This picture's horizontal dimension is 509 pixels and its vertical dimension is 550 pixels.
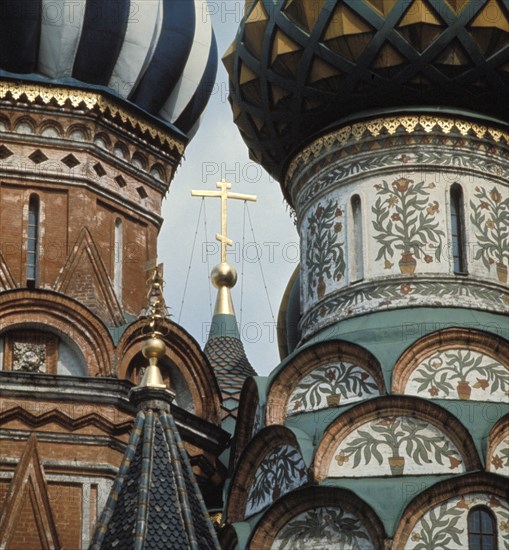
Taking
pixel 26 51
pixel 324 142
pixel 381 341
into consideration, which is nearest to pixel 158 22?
pixel 26 51

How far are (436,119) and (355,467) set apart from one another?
286cm

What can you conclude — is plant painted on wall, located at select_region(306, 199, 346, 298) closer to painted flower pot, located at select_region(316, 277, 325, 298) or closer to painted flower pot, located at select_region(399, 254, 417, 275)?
painted flower pot, located at select_region(316, 277, 325, 298)

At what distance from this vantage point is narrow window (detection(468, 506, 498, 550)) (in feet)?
53.6

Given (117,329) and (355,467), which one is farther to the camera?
(117,329)

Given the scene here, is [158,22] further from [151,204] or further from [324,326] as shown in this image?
[324,326]

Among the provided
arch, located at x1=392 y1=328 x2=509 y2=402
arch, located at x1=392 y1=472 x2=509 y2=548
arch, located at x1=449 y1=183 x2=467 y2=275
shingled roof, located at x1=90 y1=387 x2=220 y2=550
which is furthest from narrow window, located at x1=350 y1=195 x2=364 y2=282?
shingled roof, located at x1=90 y1=387 x2=220 y2=550

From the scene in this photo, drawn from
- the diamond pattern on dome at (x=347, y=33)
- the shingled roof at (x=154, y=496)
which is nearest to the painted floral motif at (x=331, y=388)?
the shingled roof at (x=154, y=496)

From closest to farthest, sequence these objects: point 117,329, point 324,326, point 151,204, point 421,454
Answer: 1. point 421,454
2. point 324,326
3. point 117,329
4. point 151,204

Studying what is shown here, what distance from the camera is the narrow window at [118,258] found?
19.8 m

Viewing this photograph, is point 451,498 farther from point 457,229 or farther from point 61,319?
point 61,319

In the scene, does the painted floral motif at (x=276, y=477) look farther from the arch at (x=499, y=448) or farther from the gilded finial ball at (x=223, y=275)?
the gilded finial ball at (x=223, y=275)

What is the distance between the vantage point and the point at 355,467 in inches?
659

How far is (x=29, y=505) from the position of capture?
1805 cm

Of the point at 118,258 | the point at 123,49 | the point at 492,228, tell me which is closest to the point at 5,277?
the point at 118,258
